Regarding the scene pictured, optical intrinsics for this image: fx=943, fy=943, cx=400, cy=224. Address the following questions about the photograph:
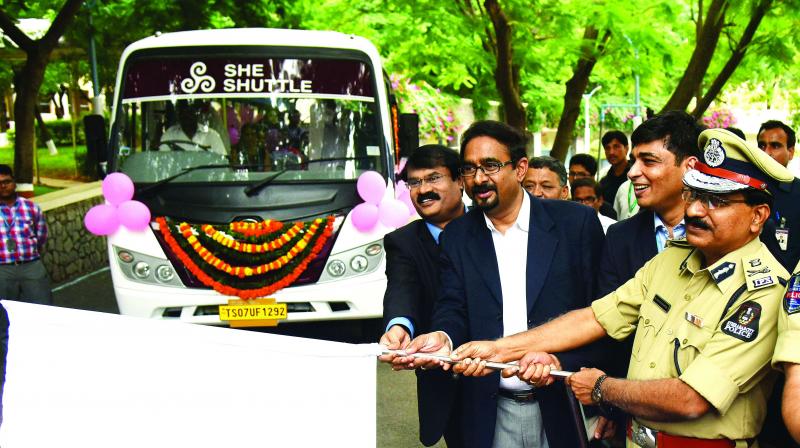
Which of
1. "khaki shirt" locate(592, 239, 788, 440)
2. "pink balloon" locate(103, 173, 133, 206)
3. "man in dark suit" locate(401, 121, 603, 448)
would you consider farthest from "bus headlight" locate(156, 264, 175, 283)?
"khaki shirt" locate(592, 239, 788, 440)

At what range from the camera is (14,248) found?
7406 millimetres

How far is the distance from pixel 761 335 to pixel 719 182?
0.44 meters

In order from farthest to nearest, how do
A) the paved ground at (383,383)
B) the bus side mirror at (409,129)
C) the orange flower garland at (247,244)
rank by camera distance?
1. the bus side mirror at (409,129)
2. the orange flower garland at (247,244)
3. the paved ground at (383,383)

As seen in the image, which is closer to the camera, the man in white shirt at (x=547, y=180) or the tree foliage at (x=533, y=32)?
the man in white shirt at (x=547, y=180)

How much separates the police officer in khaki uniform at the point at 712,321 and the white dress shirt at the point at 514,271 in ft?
1.85

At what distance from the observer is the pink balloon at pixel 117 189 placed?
7.15 m

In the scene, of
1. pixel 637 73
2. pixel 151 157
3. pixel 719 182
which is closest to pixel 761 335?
pixel 719 182

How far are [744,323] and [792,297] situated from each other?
0.17 meters

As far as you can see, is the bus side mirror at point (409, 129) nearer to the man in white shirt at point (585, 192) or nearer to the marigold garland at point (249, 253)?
the marigold garland at point (249, 253)

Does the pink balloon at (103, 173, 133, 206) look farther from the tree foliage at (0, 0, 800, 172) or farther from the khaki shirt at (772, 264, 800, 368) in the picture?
the khaki shirt at (772, 264, 800, 368)

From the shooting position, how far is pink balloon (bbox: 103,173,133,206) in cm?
715

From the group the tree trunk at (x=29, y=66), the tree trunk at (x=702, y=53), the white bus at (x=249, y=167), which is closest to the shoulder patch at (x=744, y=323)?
the white bus at (x=249, y=167)

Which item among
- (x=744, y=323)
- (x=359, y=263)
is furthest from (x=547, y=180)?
(x=744, y=323)

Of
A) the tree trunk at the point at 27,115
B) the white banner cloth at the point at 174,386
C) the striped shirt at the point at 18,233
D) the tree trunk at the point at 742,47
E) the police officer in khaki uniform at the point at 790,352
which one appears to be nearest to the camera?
the police officer in khaki uniform at the point at 790,352
